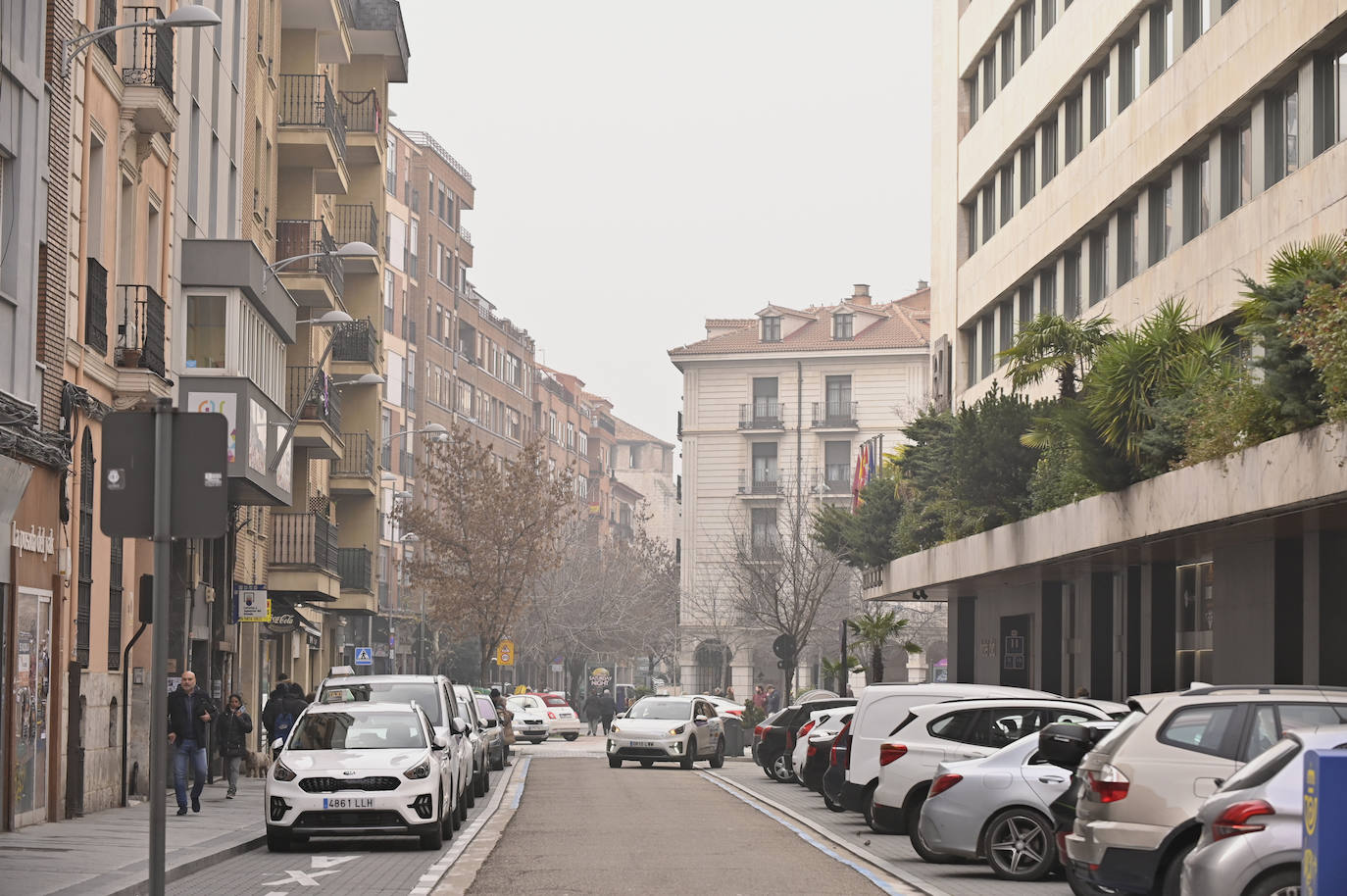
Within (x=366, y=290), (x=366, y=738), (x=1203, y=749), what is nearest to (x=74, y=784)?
(x=366, y=738)

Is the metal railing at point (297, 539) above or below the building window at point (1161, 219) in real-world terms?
below

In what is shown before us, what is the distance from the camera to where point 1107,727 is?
58.2 ft

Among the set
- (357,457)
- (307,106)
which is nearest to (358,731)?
(307,106)

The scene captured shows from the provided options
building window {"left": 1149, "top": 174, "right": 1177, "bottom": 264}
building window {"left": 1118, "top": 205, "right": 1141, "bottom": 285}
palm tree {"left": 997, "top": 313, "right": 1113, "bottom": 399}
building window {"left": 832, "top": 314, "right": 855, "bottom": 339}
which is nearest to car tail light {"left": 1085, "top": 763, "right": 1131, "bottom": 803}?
palm tree {"left": 997, "top": 313, "right": 1113, "bottom": 399}

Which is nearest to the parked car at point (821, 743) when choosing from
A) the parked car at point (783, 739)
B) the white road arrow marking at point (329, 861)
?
the parked car at point (783, 739)

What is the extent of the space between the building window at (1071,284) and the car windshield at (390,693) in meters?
17.9

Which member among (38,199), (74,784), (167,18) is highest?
(167,18)

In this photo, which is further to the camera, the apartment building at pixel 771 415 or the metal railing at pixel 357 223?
the apartment building at pixel 771 415

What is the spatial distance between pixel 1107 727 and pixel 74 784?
500 inches

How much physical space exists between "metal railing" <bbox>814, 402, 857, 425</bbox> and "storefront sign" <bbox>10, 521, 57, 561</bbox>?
3025 inches

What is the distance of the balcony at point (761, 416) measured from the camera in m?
98.6

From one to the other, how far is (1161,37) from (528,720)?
36.8 meters

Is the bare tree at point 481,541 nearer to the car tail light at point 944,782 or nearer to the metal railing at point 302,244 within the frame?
the metal railing at point 302,244

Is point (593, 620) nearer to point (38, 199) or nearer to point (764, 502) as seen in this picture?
point (764, 502)
